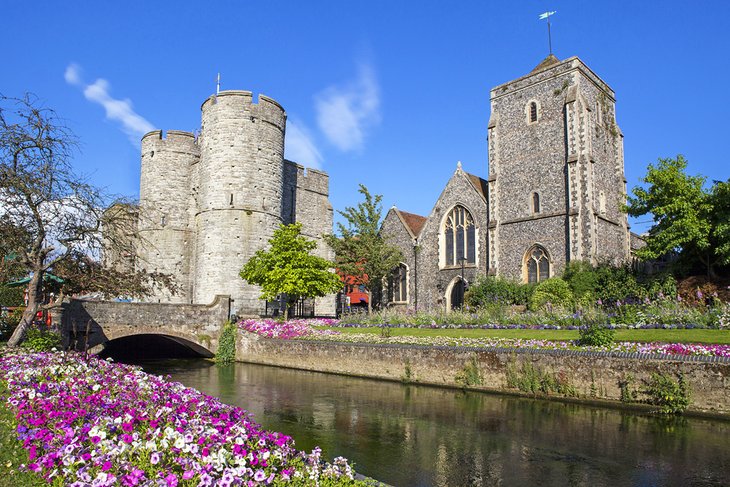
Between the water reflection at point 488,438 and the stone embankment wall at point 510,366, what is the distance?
0.54m

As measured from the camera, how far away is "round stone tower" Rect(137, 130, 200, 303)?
33.9 metres

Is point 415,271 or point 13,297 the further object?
point 415,271

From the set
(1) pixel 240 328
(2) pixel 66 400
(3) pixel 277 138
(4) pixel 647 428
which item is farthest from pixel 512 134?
(2) pixel 66 400

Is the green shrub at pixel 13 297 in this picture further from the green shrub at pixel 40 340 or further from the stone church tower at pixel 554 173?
the stone church tower at pixel 554 173

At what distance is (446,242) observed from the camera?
1267 inches

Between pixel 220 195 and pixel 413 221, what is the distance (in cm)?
1314

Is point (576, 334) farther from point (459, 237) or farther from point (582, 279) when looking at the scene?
point (459, 237)

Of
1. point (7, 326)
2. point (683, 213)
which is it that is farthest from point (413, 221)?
point (7, 326)

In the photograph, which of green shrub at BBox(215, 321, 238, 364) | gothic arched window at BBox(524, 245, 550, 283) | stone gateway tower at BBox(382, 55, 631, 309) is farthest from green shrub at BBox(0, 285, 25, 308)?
gothic arched window at BBox(524, 245, 550, 283)

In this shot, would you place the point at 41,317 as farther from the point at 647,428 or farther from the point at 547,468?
the point at 647,428

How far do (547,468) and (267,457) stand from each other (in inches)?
208

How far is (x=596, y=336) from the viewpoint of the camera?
13.8 m

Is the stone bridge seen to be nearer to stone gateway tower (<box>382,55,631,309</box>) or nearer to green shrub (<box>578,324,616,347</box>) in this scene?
stone gateway tower (<box>382,55,631,309</box>)

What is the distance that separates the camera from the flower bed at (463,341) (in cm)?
1200
